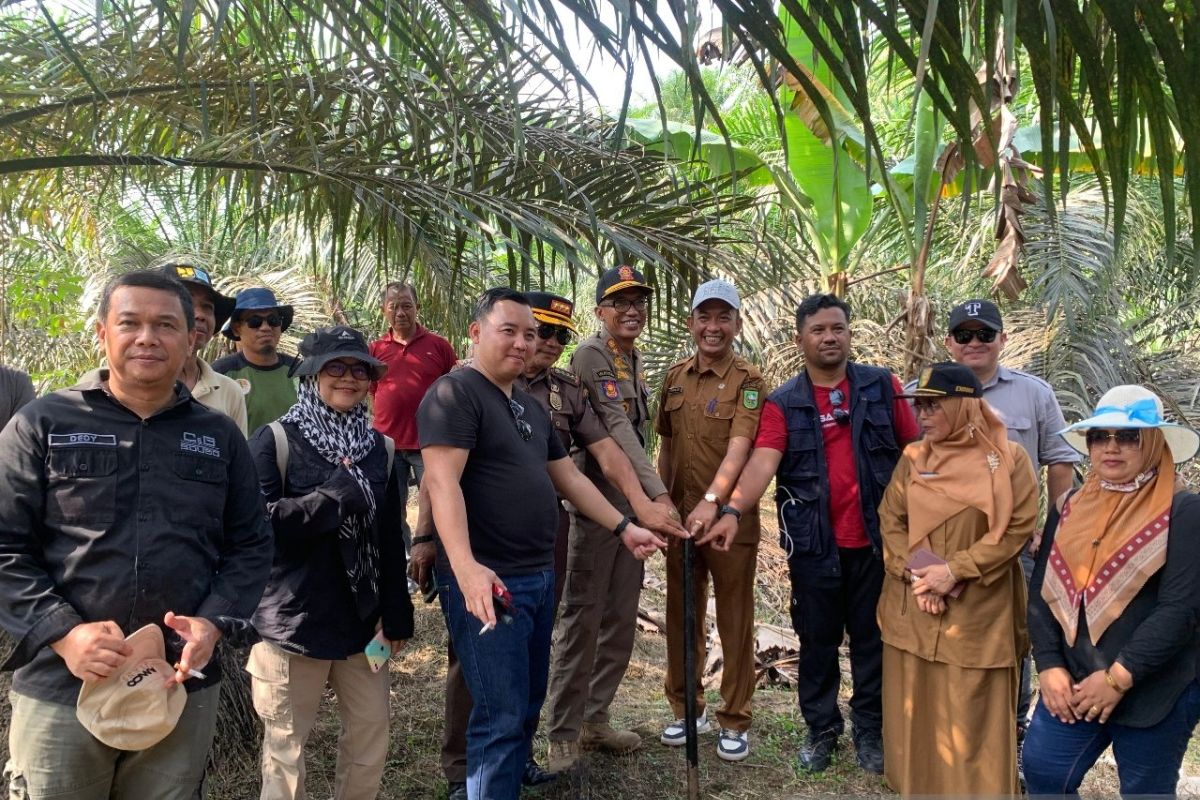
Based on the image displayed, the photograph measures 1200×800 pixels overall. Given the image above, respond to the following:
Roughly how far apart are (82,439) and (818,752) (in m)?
3.26

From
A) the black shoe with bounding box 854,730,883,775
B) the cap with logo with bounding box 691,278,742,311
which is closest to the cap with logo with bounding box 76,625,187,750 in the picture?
the cap with logo with bounding box 691,278,742,311

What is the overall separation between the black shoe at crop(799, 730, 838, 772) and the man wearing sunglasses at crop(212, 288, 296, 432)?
9.04 ft

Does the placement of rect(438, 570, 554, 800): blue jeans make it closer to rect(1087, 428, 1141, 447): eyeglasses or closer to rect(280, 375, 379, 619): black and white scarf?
rect(280, 375, 379, 619): black and white scarf

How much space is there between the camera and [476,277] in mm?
6359

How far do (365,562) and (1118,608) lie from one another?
2.33 meters

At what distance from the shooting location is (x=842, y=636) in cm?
409

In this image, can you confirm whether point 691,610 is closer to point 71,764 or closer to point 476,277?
point 71,764

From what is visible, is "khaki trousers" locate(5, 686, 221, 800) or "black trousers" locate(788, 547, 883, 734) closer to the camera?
"khaki trousers" locate(5, 686, 221, 800)

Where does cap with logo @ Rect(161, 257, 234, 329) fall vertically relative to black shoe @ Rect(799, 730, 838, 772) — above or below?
above

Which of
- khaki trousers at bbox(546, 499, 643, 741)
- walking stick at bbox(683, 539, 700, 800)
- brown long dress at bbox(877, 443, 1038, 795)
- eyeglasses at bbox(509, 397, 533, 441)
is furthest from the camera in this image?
khaki trousers at bbox(546, 499, 643, 741)

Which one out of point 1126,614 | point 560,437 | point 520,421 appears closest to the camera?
point 1126,614

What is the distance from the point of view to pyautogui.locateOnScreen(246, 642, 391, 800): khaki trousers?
2.97m

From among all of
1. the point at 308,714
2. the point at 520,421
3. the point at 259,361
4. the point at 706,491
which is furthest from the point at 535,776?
the point at 259,361

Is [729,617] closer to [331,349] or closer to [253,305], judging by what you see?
[331,349]
